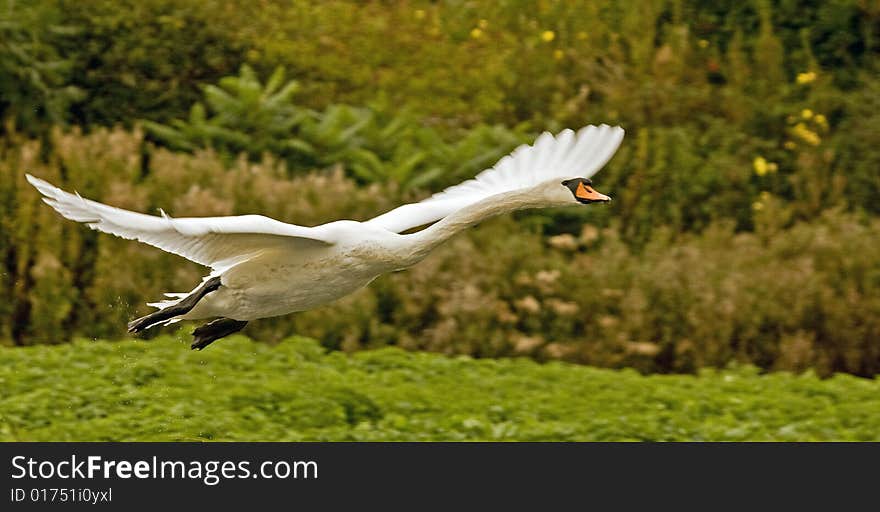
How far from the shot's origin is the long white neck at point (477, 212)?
6.55m

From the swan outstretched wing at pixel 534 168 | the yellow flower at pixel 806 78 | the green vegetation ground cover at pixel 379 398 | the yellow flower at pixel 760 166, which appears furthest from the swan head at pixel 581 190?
the yellow flower at pixel 806 78

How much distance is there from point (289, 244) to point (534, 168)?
135 cm

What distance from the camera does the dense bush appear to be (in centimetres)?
1023

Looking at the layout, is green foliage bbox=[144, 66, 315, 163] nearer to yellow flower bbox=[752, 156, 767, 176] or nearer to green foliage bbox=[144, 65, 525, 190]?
green foliage bbox=[144, 65, 525, 190]

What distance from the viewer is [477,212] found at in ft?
21.5

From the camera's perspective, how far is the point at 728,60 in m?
13.8

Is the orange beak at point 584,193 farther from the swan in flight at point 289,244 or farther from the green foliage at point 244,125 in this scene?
the green foliage at point 244,125

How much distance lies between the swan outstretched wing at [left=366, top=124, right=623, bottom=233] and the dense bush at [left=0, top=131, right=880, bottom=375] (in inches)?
102

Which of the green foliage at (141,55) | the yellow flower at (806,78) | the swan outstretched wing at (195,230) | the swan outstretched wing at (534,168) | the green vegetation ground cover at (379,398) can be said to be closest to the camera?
the swan outstretched wing at (195,230)

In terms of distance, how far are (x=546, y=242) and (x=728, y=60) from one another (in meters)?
3.25

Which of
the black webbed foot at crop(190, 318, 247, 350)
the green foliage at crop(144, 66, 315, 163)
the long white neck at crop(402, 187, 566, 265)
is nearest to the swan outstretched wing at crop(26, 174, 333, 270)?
the long white neck at crop(402, 187, 566, 265)

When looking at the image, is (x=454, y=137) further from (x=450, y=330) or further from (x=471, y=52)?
(x=450, y=330)

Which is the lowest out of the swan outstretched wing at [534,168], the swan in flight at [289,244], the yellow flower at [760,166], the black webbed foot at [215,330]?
the black webbed foot at [215,330]

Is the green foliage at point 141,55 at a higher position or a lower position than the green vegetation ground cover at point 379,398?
higher
